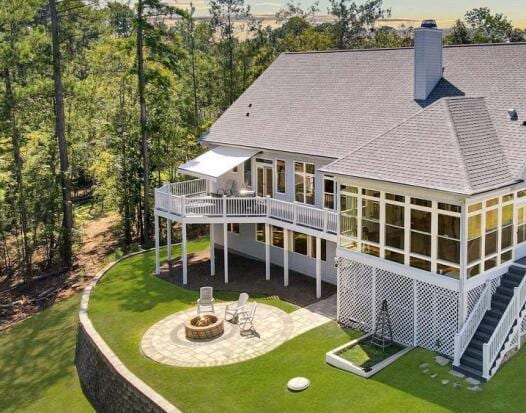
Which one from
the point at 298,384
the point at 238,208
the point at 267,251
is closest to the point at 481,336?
the point at 298,384

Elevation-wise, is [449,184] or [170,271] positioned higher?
[449,184]

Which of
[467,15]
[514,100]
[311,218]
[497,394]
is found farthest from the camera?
[467,15]

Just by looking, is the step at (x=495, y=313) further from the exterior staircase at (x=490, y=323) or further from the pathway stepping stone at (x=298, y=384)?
the pathway stepping stone at (x=298, y=384)

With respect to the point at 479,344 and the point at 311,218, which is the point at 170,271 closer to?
the point at 311,218

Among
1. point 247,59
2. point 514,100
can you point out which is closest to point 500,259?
point 514,100

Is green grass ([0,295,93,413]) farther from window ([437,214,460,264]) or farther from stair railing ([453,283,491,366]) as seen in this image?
window ([437,214,460,264])

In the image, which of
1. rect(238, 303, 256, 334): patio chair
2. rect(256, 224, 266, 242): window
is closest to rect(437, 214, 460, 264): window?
rect(238, 303, 256, 334): patio chair

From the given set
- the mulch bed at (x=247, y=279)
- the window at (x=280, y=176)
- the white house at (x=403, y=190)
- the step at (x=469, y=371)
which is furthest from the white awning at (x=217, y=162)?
the step at (x=469, y=371)

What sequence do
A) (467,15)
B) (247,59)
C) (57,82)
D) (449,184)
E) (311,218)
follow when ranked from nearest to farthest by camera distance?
(449,184) → (311,218) → (57,82) → (247,59) → (467,15)
